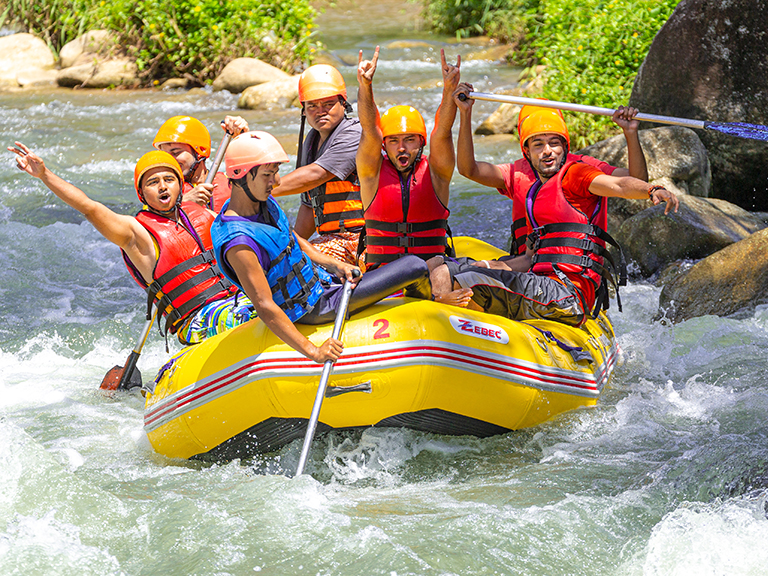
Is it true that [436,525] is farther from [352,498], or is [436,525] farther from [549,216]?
[549,216]

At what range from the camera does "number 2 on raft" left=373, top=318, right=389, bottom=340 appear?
3.96m

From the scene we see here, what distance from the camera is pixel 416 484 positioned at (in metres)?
4.04

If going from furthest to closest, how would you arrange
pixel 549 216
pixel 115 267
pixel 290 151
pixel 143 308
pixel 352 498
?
pixel 290 151, pixel 115 267, pixel 143 308, pixel 549 216, pixel 352 498

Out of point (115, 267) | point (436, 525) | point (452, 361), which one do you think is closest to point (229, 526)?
point (436, 525)

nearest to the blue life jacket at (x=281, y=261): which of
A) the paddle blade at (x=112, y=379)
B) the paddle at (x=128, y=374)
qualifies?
the paddle at (x=128, y=374)

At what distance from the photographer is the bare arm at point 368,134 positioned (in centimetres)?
425

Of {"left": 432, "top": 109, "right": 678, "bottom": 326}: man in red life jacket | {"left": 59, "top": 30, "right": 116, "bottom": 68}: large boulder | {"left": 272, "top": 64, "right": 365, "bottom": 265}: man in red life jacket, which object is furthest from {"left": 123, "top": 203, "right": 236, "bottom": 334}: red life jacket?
{"left": 59, "top": 30, "right": 116, "bottom": 68}: large boulder

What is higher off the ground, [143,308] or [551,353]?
[551,353]

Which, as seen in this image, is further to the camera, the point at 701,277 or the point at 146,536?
the point at 701,277

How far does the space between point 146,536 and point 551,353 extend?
2194 mm

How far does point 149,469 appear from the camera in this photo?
13.9ft

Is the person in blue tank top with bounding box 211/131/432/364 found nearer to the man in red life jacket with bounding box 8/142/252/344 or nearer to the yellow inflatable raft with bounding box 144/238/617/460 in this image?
the yellow inflatable raft with bounding box 144/238/617/460

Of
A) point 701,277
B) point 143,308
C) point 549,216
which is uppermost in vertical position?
point 549,216

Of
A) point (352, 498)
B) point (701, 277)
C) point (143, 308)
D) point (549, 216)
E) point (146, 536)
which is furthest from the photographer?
point (143, 308)
